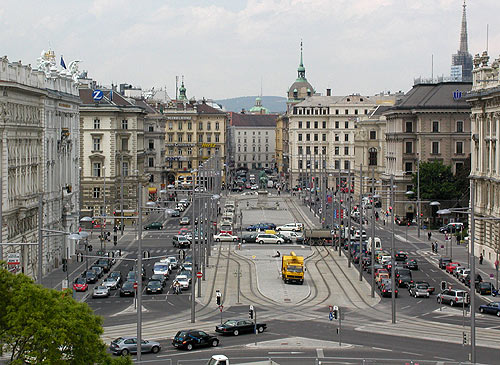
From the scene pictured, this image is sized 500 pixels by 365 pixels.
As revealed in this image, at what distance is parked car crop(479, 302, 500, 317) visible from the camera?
208 feet

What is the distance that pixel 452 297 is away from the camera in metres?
67.3

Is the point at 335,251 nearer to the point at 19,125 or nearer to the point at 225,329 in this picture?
the point at 19,125

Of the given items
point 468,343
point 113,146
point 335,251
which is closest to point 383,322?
point 468,343

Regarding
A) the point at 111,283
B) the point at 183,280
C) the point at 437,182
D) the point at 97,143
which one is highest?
the point at 97,143

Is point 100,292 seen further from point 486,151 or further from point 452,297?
point 486,151

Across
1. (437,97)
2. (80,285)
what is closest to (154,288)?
(80,285)

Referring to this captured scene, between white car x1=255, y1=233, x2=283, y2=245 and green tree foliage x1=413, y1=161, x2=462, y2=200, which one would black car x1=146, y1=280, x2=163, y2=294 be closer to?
Answer: white car x1=255, y1=233, x2=283, y2=245

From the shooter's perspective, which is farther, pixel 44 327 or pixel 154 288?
pixel 154 288

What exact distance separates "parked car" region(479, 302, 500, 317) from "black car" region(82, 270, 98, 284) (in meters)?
30.5

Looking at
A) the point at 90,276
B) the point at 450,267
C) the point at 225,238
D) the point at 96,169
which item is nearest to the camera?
the point at 90,276

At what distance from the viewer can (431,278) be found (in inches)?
3177

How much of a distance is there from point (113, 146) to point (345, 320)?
227ft

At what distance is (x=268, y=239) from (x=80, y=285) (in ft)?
128

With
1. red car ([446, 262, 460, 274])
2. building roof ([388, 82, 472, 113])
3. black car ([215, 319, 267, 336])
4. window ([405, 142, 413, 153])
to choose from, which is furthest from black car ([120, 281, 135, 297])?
window ([405, 142, 413, 153])
